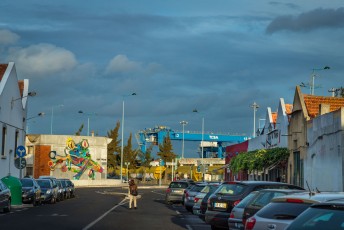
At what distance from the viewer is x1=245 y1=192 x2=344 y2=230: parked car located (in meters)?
10.2

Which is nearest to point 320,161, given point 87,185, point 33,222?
point 33,222

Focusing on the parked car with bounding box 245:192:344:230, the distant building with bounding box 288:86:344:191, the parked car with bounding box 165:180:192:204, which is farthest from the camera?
the parked car with bounding box 165:180:192:204

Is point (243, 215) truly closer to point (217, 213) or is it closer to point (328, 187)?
point (217, 213)

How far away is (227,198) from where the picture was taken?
1845cm

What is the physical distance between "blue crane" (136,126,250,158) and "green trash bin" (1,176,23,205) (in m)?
79.7

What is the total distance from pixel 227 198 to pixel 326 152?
57.9ft

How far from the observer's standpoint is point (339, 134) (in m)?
32.0

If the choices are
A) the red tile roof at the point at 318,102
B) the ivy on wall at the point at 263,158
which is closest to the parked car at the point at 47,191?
the ivy on wall at the point at 263,158

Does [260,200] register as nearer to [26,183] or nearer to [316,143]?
[316,143]

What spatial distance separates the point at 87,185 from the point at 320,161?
5861 centimetres

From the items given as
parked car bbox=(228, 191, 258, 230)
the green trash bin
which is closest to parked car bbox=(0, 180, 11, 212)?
the green trash bin

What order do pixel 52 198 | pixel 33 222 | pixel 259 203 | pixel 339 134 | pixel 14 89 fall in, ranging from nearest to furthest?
pixel 259 203
pixel 33 222
pixel 339 134
pixel 52 198
pixel 14 89

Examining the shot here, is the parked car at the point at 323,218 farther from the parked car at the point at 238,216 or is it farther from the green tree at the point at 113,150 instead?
the green tree at the point at 113,150

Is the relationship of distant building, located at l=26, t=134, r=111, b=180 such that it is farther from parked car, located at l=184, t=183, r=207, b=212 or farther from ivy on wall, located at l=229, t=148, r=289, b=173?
parked car, located at l=184, t=183, r=207, b=212
